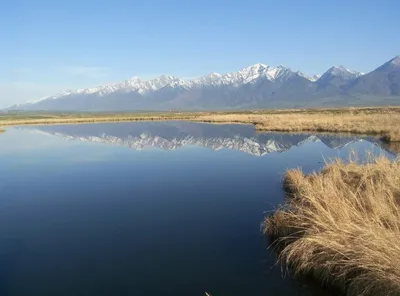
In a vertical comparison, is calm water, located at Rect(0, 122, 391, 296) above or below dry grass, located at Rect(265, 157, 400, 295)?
below

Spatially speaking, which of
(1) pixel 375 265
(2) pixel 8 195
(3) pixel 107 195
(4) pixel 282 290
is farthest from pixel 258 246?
(2) pixel 8 195

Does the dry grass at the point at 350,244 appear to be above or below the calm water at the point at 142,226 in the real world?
above

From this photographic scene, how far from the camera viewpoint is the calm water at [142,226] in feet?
26.6

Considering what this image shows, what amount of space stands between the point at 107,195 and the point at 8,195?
430 centimetres

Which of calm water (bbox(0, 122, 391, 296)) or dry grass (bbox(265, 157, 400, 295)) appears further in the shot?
calm water (bbox(0, 122, 391, 296))

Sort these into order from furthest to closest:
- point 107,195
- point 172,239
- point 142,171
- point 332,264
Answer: point 142,171 → point 107,195 → point 172,239 → point 332,264

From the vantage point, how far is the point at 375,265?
6391mm

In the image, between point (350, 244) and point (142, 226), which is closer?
point (350, 244)

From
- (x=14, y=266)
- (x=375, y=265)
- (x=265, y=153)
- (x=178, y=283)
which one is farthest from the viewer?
(x=265, y=153)

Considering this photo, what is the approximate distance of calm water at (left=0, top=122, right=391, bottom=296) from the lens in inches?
319

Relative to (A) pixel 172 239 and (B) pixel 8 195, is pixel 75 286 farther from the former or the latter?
(B) pixel 8 195

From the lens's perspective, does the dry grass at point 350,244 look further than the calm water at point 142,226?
No

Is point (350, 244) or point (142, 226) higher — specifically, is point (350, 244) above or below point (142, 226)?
above

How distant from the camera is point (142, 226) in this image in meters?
11.7
